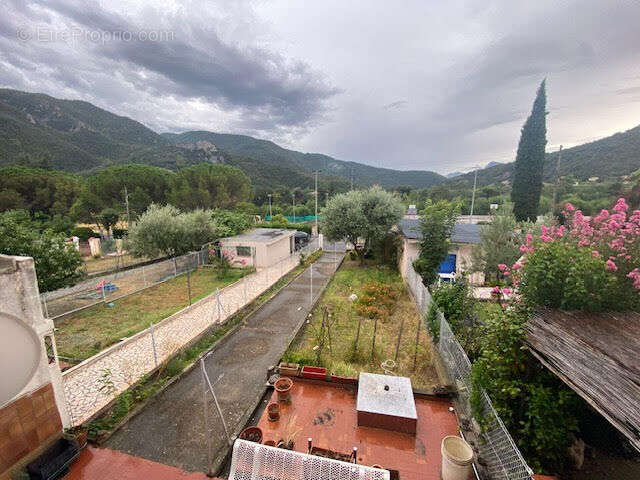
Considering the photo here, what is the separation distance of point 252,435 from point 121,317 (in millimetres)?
9442

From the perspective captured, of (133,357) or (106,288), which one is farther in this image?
(106,288)

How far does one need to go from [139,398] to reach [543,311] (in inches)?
331

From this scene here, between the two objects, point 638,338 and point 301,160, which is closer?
point 638,338

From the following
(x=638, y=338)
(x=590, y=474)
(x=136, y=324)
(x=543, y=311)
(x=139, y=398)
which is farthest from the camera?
(x=136, y=324)

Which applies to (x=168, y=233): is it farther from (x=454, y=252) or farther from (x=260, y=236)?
(x=454, y=252)

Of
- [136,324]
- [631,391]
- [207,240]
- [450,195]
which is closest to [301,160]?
[450,195]

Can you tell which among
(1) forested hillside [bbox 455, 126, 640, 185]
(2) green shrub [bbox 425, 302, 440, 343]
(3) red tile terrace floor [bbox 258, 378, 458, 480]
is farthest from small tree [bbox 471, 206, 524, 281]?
(1) forested hillside [bbox 455, 126, 640, 185]

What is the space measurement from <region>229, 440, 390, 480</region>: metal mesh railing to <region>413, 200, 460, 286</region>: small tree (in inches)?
411

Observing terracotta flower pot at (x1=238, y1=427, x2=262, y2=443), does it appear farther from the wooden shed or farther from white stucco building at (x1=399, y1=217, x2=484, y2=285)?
white stucco building at (x1=399, y1=217, x2=484, y2=285)

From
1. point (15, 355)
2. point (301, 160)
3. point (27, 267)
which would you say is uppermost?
point (301, 160)

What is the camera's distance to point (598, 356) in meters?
3.23

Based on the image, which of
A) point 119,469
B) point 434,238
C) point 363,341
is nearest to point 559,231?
point 363,341

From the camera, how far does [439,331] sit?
7406 mm

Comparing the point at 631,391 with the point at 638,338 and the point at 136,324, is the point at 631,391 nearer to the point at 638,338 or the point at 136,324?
the point at 638,338
